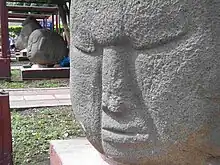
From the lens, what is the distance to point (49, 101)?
6.36 meters

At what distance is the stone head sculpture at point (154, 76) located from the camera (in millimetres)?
1510

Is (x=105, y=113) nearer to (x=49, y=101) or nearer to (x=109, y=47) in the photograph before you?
(x=109, y=47)

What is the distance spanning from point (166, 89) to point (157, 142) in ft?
0.78

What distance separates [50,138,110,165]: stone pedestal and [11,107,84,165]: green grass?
34.6 inches

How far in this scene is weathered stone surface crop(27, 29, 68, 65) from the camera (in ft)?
30.9

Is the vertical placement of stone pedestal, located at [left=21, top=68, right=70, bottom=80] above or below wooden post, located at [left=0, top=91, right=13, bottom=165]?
below

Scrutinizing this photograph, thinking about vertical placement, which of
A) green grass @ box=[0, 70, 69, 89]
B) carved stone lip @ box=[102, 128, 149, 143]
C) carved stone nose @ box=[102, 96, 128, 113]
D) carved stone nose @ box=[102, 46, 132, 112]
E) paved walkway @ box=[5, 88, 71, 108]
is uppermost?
carved stone nose @ box=[102, 46, 132, 112]

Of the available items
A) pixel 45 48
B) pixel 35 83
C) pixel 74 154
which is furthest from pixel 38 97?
pixel 74 154

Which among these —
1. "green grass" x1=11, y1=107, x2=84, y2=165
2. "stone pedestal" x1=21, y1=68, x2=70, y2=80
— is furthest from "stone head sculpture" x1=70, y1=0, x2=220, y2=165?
"stone pedestal" x1=21, y1=68, x2=70, y2=80

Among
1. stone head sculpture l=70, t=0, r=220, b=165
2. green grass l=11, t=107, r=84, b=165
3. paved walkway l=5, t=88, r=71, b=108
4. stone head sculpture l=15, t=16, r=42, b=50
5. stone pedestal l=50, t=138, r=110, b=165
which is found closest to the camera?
stone head sculpture l=70, t=0, r=220, b=165

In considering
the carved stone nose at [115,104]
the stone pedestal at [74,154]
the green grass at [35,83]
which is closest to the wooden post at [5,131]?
the stone pedestal at [74,154]

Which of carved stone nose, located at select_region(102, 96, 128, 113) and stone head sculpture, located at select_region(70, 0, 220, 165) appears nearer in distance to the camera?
stone head sculpture, located at select_region(70, 0, 220, 165)

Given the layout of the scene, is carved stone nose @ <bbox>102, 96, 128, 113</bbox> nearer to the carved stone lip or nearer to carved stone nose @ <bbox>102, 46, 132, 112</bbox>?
carved stone nose @ <bbox>102, 46, 132, 112</bbox>

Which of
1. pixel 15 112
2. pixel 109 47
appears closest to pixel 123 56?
pixel 109 47
